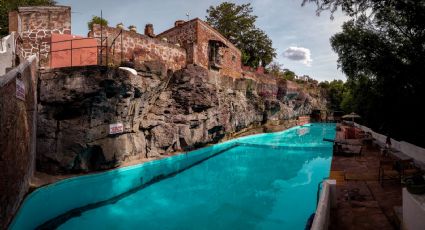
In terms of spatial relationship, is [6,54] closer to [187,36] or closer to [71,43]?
[71,43]

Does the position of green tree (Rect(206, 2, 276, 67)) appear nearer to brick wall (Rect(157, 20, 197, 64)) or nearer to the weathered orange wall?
brick wall (Rect(157, 20, 197, 64))

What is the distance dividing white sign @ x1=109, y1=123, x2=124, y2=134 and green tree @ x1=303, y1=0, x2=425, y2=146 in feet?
35.3

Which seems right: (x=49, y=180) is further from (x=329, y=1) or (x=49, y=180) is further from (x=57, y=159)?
(x=329, y=1)

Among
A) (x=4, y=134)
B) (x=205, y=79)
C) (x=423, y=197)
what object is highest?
(x=205, y=79)

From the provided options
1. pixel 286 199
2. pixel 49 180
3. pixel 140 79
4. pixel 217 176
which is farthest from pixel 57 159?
pixel 286 199

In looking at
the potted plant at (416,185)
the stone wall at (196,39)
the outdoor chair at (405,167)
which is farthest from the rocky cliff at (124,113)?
the potted plant at (416,185)

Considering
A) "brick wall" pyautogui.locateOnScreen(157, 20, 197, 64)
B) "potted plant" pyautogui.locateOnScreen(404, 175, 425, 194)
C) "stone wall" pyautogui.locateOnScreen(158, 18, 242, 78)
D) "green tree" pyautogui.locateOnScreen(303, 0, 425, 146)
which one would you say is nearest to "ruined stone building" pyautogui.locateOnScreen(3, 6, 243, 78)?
"brick wall" pyautogui.locateOnScreen(157, 20, 197, 64)

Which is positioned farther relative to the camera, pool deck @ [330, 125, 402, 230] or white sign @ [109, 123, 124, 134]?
white sign @ [109, 123, 124, 134]

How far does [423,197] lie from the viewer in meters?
4.54

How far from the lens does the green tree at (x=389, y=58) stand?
769cm

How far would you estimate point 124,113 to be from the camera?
14.4m

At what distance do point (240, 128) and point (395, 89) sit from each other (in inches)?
742

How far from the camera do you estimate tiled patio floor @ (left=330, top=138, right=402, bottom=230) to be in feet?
19.0

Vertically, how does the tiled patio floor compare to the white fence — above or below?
below
